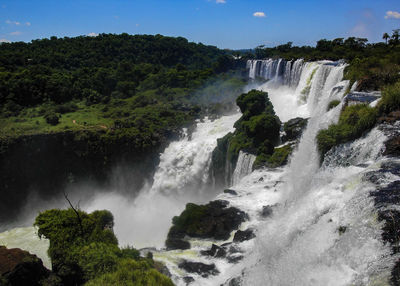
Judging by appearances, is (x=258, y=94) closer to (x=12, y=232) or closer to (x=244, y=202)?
(x=244, y=202)

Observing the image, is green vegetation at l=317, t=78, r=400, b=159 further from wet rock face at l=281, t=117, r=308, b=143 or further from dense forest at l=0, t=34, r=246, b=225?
dense forest at l=0, t=34, r=246, b=225

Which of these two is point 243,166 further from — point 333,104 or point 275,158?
point 333,104

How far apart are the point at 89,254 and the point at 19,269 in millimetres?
3322

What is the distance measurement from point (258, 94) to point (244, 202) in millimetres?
19197

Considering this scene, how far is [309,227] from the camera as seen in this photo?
11656 millimetres

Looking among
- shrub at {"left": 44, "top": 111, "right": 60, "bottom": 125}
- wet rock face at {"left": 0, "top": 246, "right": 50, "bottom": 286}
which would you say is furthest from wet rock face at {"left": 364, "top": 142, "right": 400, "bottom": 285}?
shrub at {"left": 44, "top": 111, "right": 60, "bottom": 125}

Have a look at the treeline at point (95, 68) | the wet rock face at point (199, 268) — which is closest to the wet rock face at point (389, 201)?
the wet rock face at point (199, 268)

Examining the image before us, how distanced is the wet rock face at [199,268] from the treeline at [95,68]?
150 feet

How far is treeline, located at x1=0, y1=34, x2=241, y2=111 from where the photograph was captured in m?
57.6

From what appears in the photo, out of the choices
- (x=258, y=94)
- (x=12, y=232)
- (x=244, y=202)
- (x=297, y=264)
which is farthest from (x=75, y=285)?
(x=258, y=94)

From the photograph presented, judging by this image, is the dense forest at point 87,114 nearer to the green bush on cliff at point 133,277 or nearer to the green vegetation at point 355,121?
the green vegetation at point 355,121

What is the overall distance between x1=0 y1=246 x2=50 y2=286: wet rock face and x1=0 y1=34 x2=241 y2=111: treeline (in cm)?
4375

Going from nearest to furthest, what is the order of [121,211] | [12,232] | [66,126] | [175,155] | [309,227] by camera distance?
[309,227]
[12,232]
[121,211]
[175,155]
[66,126]

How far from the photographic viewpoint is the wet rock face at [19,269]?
11705 mm
